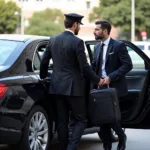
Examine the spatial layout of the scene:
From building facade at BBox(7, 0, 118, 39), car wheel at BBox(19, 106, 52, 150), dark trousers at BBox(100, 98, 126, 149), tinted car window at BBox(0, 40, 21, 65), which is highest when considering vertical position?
tinted car window at BBox(0, 40, 21, 65)

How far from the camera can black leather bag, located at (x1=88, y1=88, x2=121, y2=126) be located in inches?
250

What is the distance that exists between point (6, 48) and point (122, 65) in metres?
1.43

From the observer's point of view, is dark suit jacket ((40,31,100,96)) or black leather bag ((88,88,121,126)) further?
black leather bag ((88,88,121,126))

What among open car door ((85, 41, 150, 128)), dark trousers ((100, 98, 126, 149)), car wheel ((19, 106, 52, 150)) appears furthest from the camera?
open car door ((85, 41, 150, 128))

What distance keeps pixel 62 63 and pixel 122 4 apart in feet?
175

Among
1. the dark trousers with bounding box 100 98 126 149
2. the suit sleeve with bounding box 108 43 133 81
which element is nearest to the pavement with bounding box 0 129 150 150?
the dark trousers with bounding box 100 98 126 149

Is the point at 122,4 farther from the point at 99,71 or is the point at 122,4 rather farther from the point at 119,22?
the point at 99,71

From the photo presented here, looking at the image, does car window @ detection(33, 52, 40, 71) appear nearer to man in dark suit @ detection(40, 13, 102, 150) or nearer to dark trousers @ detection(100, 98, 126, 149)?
man in dark suit @ detection(40, 13, 102, 150)

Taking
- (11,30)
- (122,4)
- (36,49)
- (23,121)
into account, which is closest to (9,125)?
(23,121)

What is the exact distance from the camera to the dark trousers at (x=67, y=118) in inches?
243

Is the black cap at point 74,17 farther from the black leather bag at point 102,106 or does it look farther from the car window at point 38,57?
the black leather bag at point 102,106

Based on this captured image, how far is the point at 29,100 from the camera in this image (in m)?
6.07

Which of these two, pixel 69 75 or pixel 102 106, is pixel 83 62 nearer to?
pixel 69 75

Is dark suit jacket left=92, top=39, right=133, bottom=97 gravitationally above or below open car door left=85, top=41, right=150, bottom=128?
above
